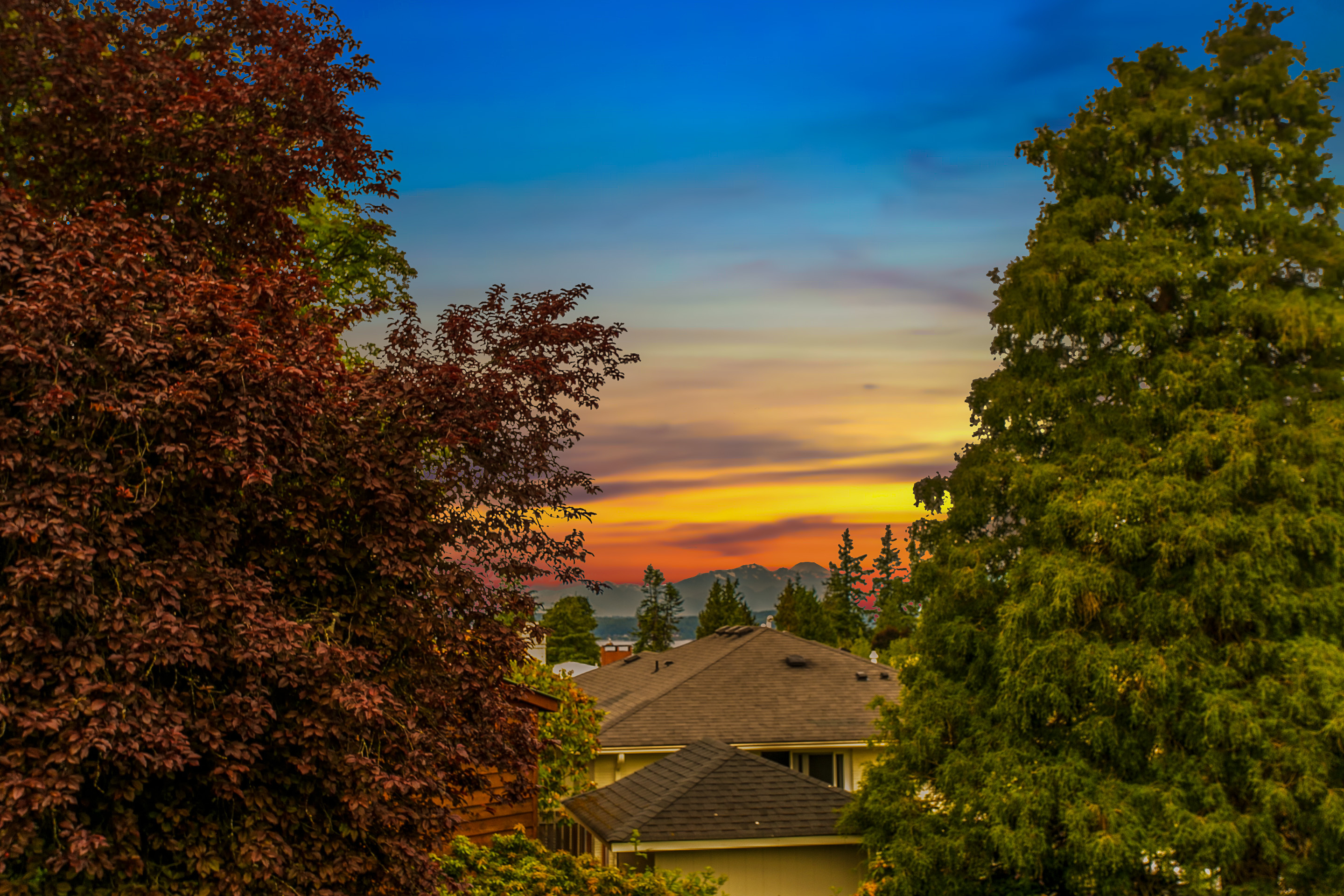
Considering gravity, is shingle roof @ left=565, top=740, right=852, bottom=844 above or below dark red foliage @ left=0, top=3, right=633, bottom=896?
below

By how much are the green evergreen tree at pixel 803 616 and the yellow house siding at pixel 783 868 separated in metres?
50.7

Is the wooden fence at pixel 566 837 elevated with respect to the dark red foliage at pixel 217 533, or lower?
lower

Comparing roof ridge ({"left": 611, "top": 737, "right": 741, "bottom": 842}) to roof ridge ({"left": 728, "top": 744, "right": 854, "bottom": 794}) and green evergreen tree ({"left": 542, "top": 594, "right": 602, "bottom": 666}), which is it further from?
green evergreen tree ({"left": 542, "top": 594, "right": 602, "bottom": 666})

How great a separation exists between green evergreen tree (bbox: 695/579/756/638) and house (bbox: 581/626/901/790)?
45.3 m

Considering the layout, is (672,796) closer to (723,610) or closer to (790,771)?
(790,771)

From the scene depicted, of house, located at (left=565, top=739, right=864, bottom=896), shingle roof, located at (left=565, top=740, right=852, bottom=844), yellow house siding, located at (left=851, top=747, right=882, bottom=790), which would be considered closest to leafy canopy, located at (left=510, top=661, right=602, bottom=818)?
shingle roof, located at (left=565, top=740, right=852, bottom=844)

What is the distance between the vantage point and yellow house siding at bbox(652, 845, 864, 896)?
16.6 m

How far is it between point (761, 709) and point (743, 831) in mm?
8800

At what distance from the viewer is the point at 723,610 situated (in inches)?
3024

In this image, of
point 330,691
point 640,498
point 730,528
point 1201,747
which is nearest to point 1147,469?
point 1201,747

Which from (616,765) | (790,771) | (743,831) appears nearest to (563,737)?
(616,765)

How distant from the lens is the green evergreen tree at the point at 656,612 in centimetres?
10594

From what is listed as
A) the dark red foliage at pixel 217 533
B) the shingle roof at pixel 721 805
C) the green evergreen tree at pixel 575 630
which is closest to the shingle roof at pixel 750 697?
the shingle roof at pixel 721 805

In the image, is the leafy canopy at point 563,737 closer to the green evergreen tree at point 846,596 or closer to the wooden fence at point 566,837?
the wooden fence at point 566,837
